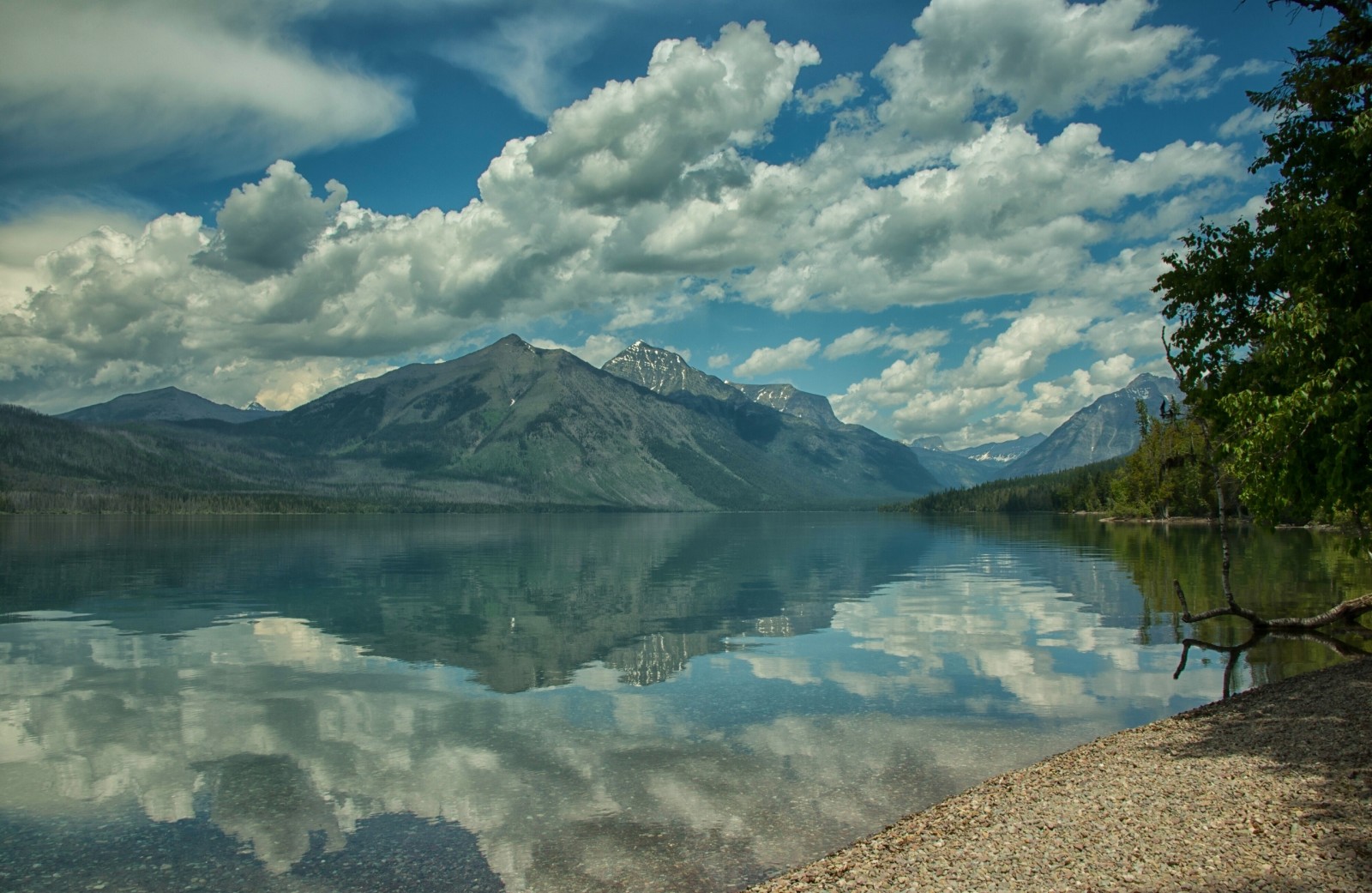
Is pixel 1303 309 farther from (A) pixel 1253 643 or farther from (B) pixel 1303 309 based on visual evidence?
(A) pixel 1253 643

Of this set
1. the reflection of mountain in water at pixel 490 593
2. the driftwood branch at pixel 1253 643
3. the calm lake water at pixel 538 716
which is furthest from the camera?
the reflection of mountain in water at pixel 490 593

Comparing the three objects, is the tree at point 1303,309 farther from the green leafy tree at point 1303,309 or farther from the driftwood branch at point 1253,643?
the driftwood branch at point 1253,643

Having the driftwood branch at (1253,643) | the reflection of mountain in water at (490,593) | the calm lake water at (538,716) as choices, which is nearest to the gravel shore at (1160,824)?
the calm lake water at (538,716)

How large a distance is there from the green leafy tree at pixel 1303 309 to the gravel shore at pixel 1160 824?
6.52m

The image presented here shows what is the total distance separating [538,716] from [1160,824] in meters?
20.0

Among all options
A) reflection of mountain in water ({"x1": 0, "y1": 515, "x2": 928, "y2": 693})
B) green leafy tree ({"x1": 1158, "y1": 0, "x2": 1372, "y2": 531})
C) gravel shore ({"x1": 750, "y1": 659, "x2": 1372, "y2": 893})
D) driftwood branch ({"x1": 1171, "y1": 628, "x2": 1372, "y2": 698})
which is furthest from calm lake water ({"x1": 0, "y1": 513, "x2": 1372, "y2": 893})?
green leafy tree ({"x1": 1158, "y1": 0, "x2": 1372, "y2": 531})

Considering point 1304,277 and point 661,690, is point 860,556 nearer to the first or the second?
point 661,690

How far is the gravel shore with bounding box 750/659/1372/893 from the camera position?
535 inches

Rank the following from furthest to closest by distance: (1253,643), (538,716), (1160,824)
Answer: (1253,643), (538,716), (1160,824)

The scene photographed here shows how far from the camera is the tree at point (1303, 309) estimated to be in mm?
19984

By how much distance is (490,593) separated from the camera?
232 feet

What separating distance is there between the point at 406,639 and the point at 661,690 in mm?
19621

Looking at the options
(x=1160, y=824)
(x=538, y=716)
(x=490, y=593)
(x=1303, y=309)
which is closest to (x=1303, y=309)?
(x=1303, y=309)

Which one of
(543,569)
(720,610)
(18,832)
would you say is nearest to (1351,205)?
(18,832)
